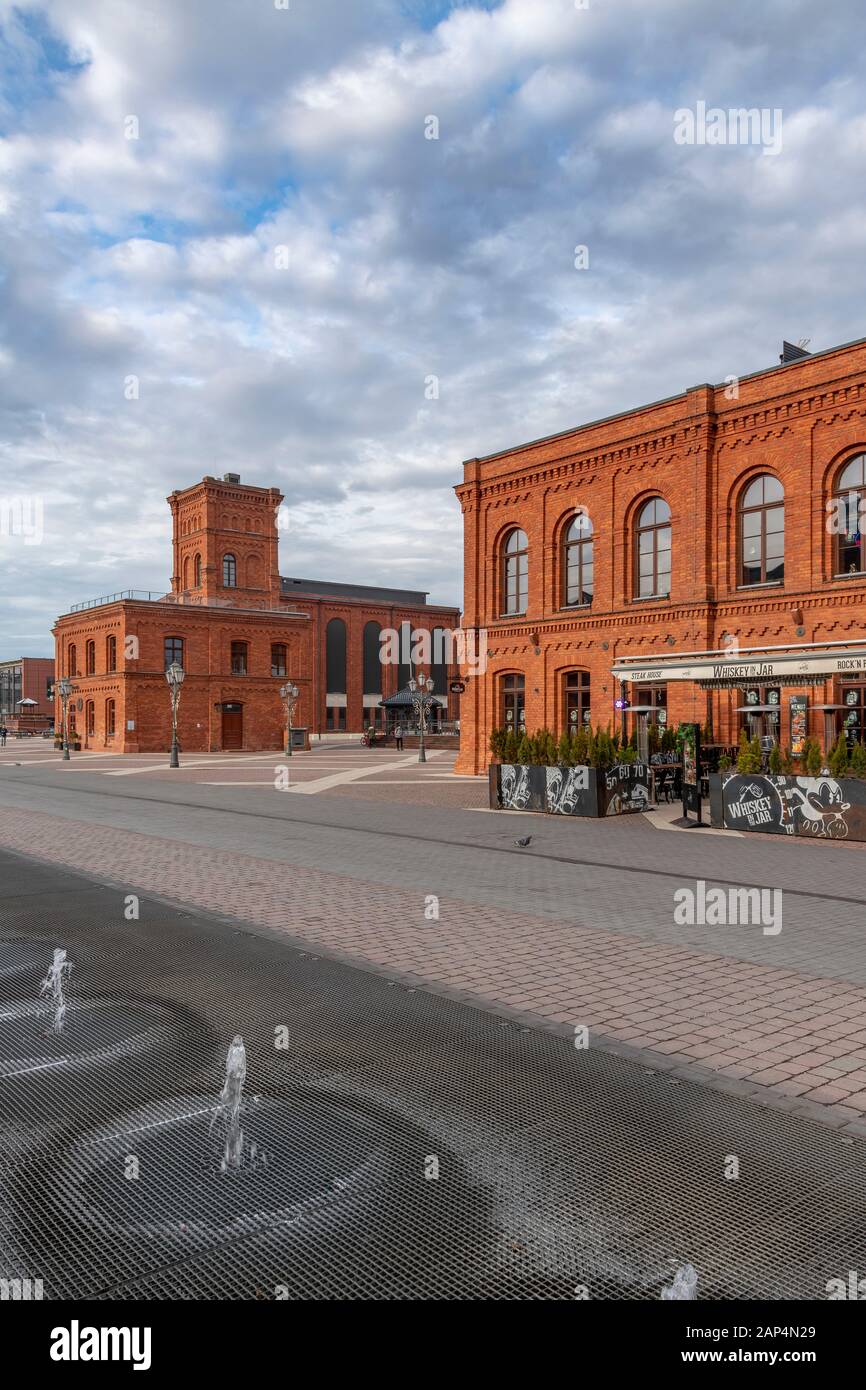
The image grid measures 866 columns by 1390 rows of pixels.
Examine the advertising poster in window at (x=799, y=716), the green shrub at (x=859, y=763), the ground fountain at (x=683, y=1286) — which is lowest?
the ground fountain at (x=683, y=1286)

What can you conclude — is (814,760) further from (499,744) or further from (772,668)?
(499,744)

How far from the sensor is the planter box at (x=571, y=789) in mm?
17188

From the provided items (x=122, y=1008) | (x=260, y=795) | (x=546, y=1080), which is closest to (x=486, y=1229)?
(x=546, y=1080)

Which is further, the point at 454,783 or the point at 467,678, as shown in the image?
the point at 467,678

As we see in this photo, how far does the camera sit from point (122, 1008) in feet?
19.3

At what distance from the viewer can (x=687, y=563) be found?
24422 mm

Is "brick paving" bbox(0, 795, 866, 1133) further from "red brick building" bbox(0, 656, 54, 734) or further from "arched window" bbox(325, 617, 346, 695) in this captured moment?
"red brick building" bbox(0, 656, 54, 734)

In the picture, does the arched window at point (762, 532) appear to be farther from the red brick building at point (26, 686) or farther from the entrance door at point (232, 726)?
the red brick building at point (26, 686)

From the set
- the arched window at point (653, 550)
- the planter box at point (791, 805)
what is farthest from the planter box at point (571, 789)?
the arched window at point (653, 550)

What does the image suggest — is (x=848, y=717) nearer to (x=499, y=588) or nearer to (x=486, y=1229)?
(x=499, y=588)

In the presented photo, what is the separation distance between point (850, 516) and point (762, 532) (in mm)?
2267

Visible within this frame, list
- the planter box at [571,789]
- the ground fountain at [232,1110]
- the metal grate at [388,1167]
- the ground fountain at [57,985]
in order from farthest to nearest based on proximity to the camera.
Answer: the planter box at [571,789] < the ground fountain at [57,985] < the ground fountain at [232,1110] < the metal grate at [388,1167]

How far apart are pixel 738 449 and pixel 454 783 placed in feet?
38.2

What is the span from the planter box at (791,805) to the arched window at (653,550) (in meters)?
10.9
